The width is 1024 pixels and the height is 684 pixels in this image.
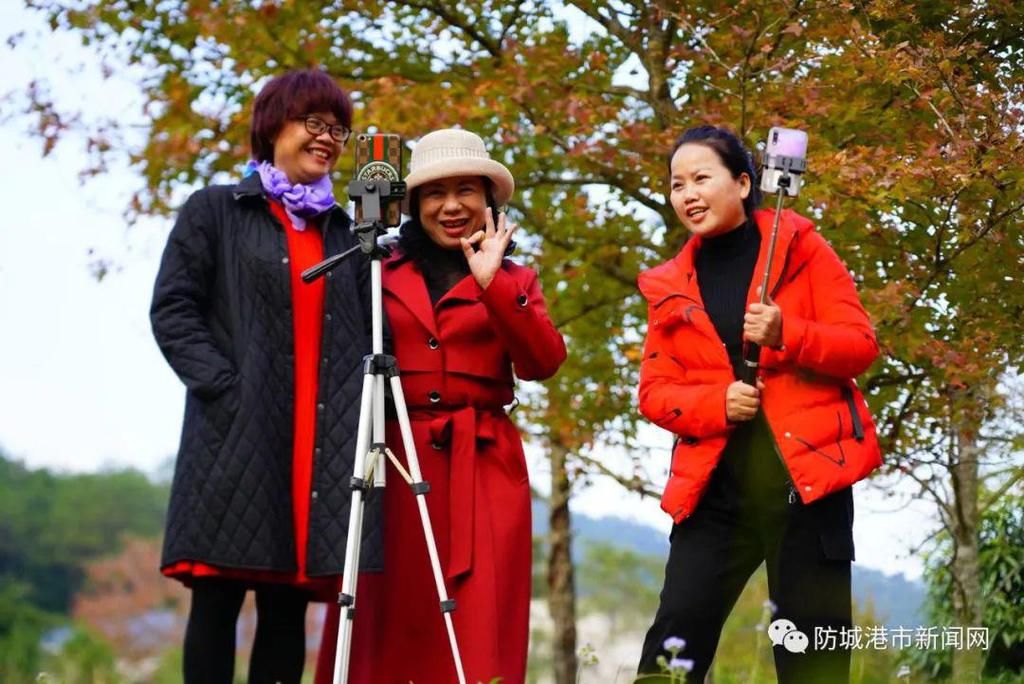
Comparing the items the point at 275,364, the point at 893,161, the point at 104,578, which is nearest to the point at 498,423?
the point at 275,364

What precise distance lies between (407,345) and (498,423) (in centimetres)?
36

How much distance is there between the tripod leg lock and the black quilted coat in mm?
230

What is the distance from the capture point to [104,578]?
4159cm

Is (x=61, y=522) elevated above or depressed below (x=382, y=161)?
above

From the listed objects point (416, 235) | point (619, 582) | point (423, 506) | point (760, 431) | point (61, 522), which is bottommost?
point (423, 506)

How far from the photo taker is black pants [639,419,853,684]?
3.83 m

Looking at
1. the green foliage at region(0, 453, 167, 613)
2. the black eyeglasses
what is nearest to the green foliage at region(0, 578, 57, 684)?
the green foliage at region(0, 453, 167, 613)

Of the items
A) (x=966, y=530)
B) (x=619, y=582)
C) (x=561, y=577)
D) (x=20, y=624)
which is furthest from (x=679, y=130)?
(x=20, y=624)

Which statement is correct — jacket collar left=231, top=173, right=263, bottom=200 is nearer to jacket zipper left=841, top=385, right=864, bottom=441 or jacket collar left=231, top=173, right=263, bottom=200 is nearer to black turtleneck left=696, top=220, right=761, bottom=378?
black turtleneck left=696, top=220, right=761, bottom=378

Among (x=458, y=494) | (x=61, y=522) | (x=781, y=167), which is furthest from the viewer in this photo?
(x=61, y=522)

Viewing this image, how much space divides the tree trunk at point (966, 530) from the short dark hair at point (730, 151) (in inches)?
106

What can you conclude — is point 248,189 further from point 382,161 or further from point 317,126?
point 382,161

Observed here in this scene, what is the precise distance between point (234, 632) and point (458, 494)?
740mm

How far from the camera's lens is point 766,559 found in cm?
397
